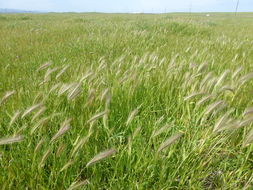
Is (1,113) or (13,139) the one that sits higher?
(13,139)

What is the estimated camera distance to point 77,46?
12.3 feet

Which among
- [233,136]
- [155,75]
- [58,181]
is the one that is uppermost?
[155,75]

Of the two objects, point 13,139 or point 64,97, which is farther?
point 64,97

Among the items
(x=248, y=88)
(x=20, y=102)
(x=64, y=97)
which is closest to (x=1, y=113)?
(x=20, y=102)

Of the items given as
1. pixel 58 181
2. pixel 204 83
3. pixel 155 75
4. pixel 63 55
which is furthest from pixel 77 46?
pixel 58 181

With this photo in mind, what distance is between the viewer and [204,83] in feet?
4.70

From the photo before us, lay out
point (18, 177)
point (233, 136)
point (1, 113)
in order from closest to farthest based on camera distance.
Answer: point (18, 177), point (233, 136), point (1, 113)

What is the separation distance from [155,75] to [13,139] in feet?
4.52

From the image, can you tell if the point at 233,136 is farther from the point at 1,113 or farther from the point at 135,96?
the point at 1,113

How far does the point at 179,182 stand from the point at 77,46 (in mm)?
3213

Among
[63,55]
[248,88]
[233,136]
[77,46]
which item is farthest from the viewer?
[77,46]

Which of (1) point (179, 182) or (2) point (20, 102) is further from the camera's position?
(2) point (20, 102)

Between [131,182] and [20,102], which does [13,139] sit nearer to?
[131,182]

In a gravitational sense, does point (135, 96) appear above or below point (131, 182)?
above
